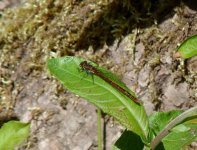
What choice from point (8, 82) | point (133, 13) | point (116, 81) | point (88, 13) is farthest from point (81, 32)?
point (116, 81)

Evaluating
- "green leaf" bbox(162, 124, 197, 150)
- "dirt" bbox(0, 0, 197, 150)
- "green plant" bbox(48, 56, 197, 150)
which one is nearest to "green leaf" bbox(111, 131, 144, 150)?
"green plant" bbox(48, 56, 197, 150)

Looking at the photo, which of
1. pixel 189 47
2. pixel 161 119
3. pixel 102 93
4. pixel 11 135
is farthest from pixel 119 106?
pixel 11 135

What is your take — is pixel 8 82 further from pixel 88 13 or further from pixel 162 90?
pixel 162 90

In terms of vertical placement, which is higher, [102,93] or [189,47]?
[189,47]

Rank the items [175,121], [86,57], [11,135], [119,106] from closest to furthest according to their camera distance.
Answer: [175,121]
[119,106]
[11,135]
[86,57]

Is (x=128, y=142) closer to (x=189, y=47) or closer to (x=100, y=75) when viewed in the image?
(x=100, y=75)

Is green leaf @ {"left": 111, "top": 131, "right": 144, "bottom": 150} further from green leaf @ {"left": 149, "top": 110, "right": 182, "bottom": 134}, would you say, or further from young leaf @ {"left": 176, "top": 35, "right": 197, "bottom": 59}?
young leaf @ {"left": 176, "top": 35, "right": 197, "bottom": 59}
